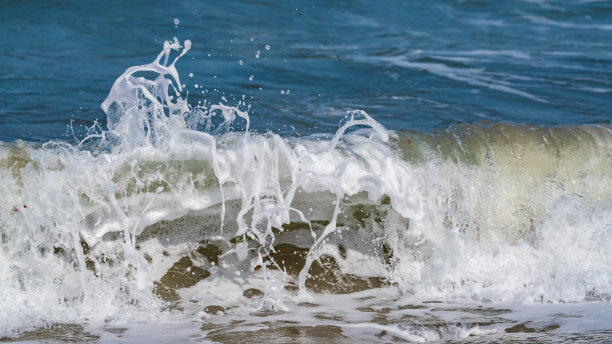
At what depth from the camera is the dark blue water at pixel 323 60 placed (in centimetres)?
630

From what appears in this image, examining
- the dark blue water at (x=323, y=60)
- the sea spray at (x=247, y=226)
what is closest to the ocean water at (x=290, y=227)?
the sea spray at (x=247, y=226)

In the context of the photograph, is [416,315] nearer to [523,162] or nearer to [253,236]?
[253,236]

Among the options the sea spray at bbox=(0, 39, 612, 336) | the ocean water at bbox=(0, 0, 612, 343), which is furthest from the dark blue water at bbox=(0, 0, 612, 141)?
the sea spray at bbox=(0, 39, 612, 336)

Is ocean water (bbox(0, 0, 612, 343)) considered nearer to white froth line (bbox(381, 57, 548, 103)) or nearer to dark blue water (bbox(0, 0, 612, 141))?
dark blue water (bbox(0, 0, 612, 141))

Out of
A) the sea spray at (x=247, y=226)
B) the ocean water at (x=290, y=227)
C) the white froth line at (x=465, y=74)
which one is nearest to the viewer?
the ocean water at (x=290, y=227)

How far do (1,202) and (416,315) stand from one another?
6.38 ft

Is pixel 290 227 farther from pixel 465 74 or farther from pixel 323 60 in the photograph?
pixel 465 74

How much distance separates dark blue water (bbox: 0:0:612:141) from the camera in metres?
6.30

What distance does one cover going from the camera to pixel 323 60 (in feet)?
26.2

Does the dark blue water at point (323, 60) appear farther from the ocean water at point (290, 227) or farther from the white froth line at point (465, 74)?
the ocean water at point (290, 227)

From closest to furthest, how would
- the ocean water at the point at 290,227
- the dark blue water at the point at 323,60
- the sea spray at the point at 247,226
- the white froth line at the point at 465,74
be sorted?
the ocean water at the point at 290,227, the sea spray at the point at 247,226, the dark blue water at the point at 323,60, the white froth line at the point at 465,74

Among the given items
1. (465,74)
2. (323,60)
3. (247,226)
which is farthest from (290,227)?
(465,74)

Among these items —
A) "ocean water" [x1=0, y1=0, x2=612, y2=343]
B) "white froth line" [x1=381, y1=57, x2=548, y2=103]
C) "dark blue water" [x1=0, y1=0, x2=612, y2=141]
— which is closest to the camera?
"ocean water" [x1=0, y1=0, x2=612, y2=343]

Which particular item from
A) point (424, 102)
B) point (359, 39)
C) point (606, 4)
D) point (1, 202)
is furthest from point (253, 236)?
point (606, 4)
